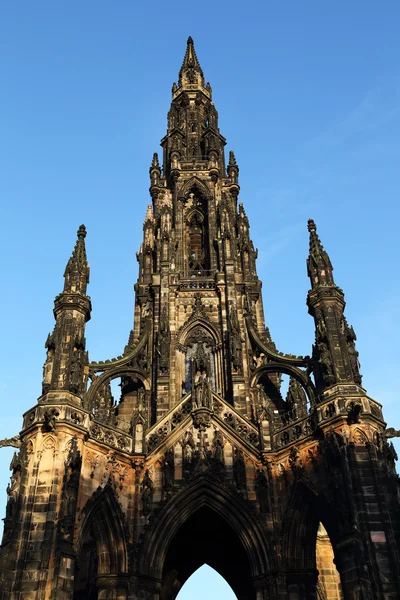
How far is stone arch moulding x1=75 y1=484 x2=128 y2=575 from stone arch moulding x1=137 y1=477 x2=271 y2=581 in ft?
1.95

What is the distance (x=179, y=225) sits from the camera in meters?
29.8

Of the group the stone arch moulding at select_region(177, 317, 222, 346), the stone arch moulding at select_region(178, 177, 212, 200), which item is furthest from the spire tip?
the stone arch moulding at select_region(178, 177, 212, 200)

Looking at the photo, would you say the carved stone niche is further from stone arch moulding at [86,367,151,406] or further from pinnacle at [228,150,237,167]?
pinnacle at [228,150,237,167]

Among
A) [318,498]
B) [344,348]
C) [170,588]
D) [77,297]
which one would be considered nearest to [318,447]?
[318,498]

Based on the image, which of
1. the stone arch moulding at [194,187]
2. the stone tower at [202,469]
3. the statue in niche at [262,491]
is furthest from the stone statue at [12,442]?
the stone arch moulding at [194,187]

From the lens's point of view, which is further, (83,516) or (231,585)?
(231,585)

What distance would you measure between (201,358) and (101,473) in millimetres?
6723

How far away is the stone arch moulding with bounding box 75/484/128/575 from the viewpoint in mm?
17875

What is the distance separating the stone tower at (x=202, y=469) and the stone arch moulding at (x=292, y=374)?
9 centimetres

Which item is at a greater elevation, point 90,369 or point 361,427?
point 90,369

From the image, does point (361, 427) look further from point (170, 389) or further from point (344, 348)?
point (170, 389)

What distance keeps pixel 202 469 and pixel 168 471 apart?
1.05 m

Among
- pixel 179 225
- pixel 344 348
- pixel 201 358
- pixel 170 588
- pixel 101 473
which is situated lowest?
pixel 170 588

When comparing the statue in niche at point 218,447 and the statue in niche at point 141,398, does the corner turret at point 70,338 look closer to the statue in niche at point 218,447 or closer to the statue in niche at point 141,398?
the statue in niche at point 141,398
